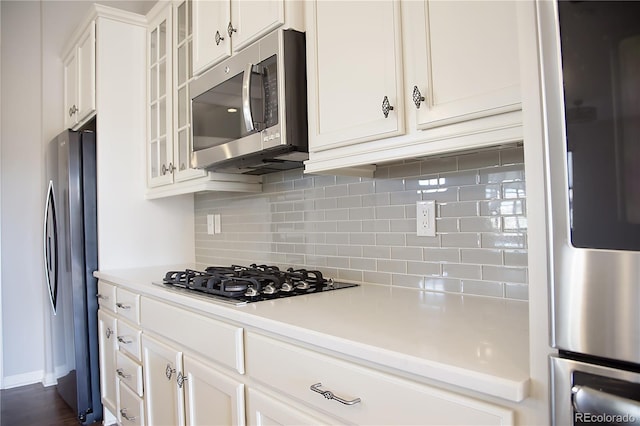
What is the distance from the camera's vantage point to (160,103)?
106 inches

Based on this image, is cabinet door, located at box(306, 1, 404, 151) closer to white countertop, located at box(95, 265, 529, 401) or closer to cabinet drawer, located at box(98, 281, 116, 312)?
white countertop, located at box(95, 265, 529, 401)

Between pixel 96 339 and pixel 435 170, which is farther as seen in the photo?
pixel 96 339

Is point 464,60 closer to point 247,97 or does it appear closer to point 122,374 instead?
point 247,97

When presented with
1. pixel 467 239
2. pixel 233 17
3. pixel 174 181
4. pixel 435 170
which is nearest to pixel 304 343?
pixel 467 239

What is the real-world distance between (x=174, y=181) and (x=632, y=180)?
91.8 inches

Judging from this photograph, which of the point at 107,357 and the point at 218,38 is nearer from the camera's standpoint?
the point at 218,38

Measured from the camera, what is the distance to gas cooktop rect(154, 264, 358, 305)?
5.06 feet

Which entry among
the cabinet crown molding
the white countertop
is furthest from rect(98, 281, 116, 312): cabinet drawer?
the cabinet crown molding

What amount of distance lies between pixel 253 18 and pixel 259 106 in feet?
1.20

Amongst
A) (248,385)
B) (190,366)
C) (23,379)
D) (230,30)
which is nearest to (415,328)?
(248,385)

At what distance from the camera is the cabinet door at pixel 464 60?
1.01 meters

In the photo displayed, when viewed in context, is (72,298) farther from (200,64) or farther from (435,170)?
(435,170)

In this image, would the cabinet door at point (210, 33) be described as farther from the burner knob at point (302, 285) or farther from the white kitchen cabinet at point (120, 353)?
the white kitchen cabinet at point (120, 353)

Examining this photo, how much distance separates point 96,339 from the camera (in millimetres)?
2727
